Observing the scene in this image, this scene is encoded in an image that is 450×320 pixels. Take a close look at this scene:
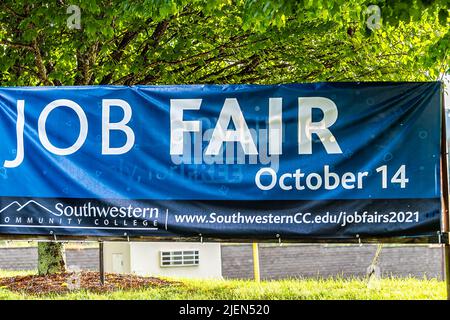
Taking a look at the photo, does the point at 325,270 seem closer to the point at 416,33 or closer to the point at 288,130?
the point at 416,33

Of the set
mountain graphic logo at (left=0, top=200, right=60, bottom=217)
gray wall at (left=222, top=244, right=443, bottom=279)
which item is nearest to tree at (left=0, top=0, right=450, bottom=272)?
mountain graphic logo at (left=0, top=200, right=60, bottom=217)

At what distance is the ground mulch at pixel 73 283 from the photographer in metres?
10.8

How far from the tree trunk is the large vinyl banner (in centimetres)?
561

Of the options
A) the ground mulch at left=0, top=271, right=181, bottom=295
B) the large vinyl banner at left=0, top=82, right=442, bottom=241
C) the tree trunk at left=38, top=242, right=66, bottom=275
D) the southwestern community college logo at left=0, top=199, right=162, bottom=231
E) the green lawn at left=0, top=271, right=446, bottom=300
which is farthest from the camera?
the tree trunk at left=38, top=242, right=66, bottom=275

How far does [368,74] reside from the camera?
43.3 ft

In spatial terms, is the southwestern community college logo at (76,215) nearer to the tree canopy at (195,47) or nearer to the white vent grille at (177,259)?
the tree canopy at (195,47)

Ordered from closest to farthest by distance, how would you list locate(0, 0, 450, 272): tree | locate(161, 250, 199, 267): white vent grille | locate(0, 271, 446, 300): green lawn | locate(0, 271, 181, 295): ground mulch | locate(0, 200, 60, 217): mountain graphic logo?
locate(0, 200, 60, 217): mountain graphic logo → locate(0, 271, 446, 300): green lawn → locate(0, 0, 450, 272): tree → locate(0, 271, 181, 295): ground mulch → locate(161, 250, 199, 267): white vent grille

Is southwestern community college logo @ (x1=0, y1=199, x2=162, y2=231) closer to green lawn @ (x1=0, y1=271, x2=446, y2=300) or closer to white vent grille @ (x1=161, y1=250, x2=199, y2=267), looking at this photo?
Answer: green lawn @ (x1=0, y1=271, x2=446, y2=300)

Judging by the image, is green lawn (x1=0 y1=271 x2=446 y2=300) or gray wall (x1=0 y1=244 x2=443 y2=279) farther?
gray wall (x1=0 y1=244 x2=443 y2=279)

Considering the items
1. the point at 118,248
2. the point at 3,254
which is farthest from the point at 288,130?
the point at 3,254

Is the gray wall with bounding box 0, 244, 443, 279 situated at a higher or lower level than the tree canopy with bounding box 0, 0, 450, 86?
lower

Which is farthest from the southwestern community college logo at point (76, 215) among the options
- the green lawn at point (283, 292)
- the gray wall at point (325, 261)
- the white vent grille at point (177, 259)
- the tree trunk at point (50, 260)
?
the gray wall at point (325, 261)

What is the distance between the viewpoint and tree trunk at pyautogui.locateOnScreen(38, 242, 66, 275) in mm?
12805

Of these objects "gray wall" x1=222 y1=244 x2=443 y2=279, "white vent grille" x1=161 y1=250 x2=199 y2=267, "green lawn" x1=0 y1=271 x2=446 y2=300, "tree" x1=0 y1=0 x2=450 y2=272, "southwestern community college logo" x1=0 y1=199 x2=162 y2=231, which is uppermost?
"tree" x1=0 y1=0 x2=450 y2=272
